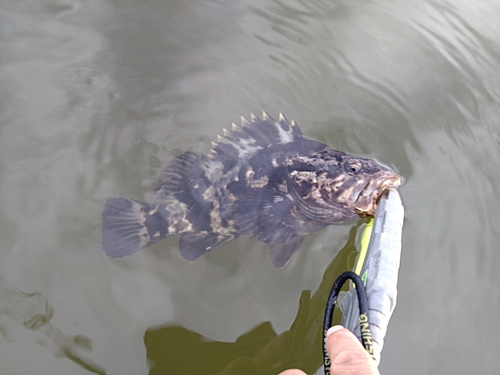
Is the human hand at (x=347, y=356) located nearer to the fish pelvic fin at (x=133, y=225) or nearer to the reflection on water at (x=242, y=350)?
the reflection on water at (x=242, y=350)

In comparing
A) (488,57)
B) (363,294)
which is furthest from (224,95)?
(488,57)

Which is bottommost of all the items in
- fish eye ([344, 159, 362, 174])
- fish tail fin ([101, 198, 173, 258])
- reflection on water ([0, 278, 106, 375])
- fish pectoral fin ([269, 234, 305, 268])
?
reflection on water ([0, 278, 106, 375])

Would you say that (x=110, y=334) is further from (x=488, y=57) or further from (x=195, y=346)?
(x=488, y=57)

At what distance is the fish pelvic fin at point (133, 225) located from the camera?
10.1 feet

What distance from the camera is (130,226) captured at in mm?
3148

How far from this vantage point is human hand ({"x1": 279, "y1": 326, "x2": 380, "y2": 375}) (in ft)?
5.11

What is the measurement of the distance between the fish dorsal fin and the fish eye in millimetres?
537

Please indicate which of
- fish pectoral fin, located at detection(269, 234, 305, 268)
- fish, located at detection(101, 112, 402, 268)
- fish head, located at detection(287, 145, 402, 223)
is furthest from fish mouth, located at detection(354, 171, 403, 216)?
fish pectoral fin, located at detection(269, 234, 305, 268)

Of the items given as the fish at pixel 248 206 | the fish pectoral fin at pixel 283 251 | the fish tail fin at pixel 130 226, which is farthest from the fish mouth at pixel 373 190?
the fish tail fin at pixel 130 226

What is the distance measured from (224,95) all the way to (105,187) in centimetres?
175

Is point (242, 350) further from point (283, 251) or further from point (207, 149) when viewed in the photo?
point (207, 149)

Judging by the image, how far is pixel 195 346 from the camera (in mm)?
2842

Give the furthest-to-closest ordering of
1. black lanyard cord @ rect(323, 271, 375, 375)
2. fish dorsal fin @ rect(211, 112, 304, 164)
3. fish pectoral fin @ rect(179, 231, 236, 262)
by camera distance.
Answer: fish dorsal fin @ rect(211, 112, 304, 164) → fish pectoral fin @ rect(179, 231, 236, 262) → black lanyard cord @ rect(323, 271, 375, 375)

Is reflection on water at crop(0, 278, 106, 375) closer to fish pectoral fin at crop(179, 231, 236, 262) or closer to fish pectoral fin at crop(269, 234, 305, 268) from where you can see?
fish pectoral fin at crop(179, 231, 236, 262)
